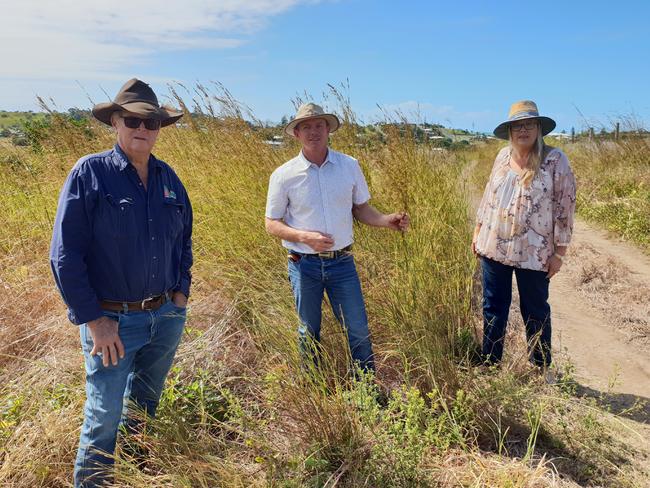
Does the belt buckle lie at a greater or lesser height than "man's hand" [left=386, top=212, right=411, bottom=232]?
lesser

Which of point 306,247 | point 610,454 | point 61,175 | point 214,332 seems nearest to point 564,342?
point 610,454

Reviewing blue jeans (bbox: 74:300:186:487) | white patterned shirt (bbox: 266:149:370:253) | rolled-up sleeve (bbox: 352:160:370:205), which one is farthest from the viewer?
rolled-up sleeve (bbox: 352:160:370:205)

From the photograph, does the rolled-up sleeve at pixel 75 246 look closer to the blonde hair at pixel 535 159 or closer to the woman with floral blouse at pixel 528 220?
the woman with floral blouse at pixel 528 220

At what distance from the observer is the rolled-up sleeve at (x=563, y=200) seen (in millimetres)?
2836

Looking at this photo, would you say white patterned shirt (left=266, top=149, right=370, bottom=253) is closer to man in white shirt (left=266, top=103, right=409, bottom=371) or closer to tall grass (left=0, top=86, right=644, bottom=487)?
man in white shirt (left=266, top=103, right=409, bottom=371)

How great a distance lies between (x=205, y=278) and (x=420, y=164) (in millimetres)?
2385

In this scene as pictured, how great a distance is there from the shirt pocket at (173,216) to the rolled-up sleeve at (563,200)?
2.16m

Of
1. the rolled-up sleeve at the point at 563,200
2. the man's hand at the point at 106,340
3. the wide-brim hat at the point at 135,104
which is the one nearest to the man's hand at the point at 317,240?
the wide-brim hat at the point at 135,104

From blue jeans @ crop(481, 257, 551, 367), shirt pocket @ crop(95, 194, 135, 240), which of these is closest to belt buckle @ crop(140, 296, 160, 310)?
shirt pocket @ crop(95, 194, 135, 240)

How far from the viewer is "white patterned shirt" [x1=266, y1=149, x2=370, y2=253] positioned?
2.67 metres

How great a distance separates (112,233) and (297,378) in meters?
1.07

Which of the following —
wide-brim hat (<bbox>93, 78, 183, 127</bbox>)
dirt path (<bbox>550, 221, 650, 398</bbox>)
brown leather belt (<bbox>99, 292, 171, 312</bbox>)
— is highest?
wide-brim hat (<bbox>93, 78, 183, 127</bbox>)

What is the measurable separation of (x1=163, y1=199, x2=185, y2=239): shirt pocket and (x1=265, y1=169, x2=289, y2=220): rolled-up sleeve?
0.62m

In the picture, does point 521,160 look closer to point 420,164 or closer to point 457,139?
point 420,164
